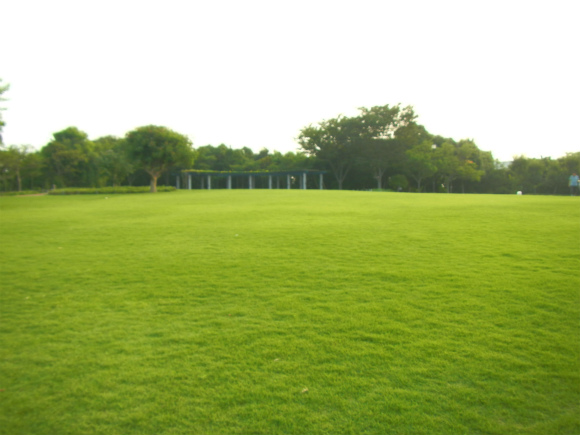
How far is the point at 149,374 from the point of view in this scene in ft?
10.1

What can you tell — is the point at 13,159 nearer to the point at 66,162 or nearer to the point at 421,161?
the point at 66,162

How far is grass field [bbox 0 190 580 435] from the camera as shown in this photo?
102 inches

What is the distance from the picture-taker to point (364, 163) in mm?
47031

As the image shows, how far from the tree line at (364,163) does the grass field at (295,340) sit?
38.6m

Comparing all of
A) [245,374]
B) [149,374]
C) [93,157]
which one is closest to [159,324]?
[149,374]

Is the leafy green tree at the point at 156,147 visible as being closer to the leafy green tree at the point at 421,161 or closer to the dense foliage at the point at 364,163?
the dense foliage at the point at 364,163

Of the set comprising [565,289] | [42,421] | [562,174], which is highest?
[562,174]

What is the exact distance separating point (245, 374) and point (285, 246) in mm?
4655

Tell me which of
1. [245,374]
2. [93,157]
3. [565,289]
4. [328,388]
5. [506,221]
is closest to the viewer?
[328,388]

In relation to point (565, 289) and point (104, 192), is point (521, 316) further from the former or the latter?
point (104, 192)

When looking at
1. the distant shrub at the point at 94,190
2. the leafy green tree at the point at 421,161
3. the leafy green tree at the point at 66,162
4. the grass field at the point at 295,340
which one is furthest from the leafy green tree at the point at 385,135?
the grass field at the point at 295,340

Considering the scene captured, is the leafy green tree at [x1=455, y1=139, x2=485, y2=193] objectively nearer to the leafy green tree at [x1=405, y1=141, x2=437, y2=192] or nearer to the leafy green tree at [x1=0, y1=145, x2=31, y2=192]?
the leafy green tree at [x1=405, y1=141, x2=437, y2=192]

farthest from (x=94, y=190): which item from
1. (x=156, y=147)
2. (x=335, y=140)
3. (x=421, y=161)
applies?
(x=421, y=161)

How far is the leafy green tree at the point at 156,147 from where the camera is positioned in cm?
3219
